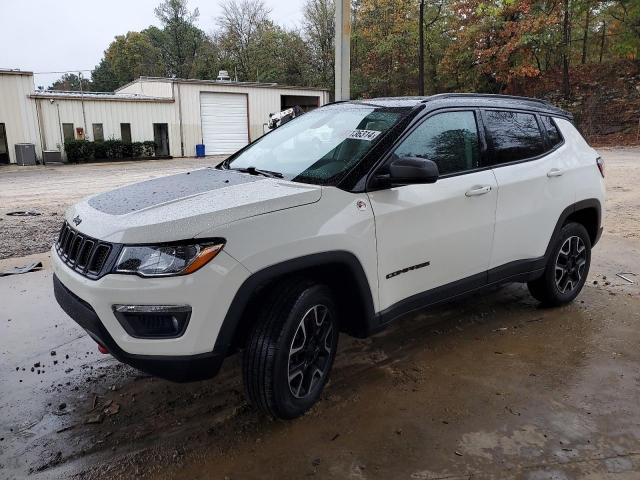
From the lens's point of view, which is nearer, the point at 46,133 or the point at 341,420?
the point at 341,420

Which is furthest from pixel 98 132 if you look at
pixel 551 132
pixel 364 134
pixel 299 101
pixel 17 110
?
pixel 364 134

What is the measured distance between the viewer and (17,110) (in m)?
23.5

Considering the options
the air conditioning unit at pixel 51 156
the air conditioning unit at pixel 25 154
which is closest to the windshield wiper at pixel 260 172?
the air conditioning unit at pixel 25 154

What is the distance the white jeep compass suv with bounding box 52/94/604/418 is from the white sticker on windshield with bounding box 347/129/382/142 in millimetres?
16

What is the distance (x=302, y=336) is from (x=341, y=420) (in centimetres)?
55

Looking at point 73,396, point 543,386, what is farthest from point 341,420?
point 73,396

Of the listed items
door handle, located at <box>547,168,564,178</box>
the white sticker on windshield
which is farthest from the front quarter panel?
door handle, located at <box>547,168,564,178</box>

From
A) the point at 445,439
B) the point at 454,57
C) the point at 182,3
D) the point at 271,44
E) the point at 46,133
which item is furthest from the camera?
the point at 182,3

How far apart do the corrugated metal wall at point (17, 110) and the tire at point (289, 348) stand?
82.3 ft

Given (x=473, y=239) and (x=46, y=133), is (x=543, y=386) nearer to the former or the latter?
(x=473, y=239)

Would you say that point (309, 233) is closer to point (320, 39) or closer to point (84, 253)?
point (84, 253)

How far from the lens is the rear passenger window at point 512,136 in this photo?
12.8 feet

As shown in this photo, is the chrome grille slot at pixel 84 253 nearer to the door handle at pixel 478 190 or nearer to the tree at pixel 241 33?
the door handle at pixel 478 190

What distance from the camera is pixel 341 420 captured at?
2.96 m
